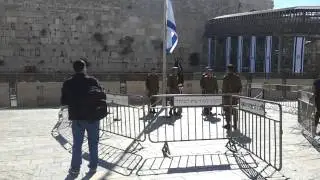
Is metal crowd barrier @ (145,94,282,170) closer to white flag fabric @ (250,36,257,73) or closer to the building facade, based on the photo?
the building facade

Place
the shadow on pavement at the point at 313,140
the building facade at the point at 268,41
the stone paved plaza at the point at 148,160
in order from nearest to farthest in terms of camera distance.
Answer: the stone paved plaza at the point at 148,160
the shadow on pavement at the point at 313,140
the building facade at the point at 268,41

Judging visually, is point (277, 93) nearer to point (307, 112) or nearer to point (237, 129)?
point (307, 112)

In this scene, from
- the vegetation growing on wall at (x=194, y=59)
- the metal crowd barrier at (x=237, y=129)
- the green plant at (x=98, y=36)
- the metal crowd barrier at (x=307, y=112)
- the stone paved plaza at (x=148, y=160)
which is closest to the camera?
the stone paved plaza at (x=148, y=160)

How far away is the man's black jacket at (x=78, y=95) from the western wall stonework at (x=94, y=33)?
24.0 metres

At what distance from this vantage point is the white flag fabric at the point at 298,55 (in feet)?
92.6

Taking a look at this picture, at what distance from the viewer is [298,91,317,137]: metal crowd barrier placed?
9771 mm

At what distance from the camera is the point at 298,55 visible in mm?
28625

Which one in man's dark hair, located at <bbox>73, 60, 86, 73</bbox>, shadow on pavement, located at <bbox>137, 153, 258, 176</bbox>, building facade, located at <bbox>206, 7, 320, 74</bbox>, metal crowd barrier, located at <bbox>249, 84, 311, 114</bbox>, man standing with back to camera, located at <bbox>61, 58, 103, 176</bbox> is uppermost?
building facade, located at <bbox>206, 7, 320, 74</bbox>

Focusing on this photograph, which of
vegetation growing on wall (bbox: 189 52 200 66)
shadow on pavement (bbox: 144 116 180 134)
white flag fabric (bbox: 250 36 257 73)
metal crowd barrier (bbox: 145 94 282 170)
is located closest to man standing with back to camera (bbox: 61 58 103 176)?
metal crowd barrier (bbox: 145 94 282 170)

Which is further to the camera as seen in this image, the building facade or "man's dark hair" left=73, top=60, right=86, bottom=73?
the building facade

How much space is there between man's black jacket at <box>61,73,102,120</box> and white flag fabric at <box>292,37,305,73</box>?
2385 centimetres

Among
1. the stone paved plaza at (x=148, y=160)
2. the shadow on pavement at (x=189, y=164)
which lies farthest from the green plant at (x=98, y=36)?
the shadow on pavement at (x=189, y=164)

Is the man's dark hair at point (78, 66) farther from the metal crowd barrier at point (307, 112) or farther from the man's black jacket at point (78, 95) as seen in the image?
the metal crowd barrier at point (307, 112)

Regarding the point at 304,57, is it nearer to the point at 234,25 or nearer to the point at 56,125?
the point at 234,25
